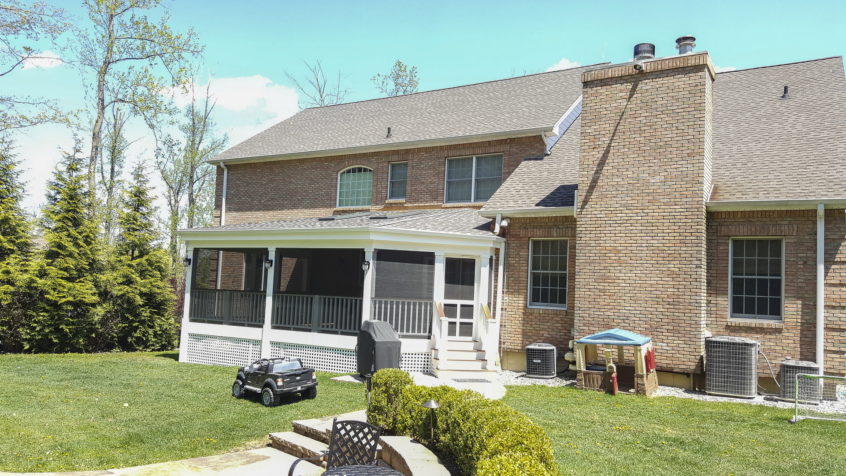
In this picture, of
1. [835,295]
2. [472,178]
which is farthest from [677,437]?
[472,178]

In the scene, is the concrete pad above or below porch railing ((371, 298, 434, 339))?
below

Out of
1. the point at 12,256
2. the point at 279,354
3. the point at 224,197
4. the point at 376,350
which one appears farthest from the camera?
the point at 224,197

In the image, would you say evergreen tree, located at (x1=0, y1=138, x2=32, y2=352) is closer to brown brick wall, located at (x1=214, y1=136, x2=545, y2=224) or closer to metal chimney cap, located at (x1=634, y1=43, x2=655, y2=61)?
brown brick wall, located at (x1=214, y1=136, x2=545, y2=224)

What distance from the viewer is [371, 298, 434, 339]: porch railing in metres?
13.8

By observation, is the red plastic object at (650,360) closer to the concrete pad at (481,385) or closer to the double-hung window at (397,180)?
the concrete pad at (481,385)

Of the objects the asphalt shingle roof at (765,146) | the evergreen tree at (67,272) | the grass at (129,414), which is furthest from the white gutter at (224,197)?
the asphalt shingle roof at (765,146)

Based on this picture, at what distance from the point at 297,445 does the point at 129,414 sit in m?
3.65

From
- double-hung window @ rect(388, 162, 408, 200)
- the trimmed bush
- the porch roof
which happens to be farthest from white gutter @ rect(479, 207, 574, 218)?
the trimmed bush

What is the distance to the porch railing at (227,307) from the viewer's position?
1542 centimetres

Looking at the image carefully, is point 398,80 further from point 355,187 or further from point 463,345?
point 463,345

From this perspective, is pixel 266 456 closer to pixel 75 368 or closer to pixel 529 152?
pixel 75 368

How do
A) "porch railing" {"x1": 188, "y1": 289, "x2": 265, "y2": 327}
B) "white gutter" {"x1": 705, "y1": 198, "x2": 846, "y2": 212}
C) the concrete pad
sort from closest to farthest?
1. the concrete pad
2. "white gutter" {"x1": 705, "y1": 198, "x2": 846, "y2": 212}
3. "porch railing" {"x1": 188, "y1": 289, "x2": 265, "y2": 327}

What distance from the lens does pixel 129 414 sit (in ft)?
30.7

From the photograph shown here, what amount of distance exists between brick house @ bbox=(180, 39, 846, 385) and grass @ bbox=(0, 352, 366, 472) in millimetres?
2340
